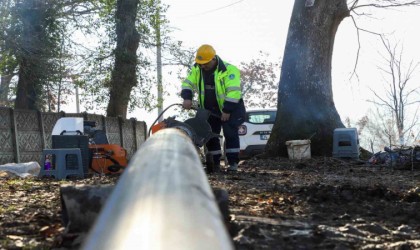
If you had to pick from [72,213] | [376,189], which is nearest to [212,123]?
[376,189]

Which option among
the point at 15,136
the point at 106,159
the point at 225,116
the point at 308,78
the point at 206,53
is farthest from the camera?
the point at 15,136

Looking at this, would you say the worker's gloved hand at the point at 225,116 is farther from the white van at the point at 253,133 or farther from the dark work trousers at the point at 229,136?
the white van at the point at 253,133

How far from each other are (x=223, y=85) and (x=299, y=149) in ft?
17.9

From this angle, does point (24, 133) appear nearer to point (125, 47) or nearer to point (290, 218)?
point (125, 47)

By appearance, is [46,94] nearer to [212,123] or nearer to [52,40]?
[52,40]

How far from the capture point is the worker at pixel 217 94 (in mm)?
9398

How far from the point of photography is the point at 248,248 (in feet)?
11.5

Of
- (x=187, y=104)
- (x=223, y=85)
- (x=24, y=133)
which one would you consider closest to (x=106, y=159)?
(x=187, y=104)

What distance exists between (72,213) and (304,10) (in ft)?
42.5

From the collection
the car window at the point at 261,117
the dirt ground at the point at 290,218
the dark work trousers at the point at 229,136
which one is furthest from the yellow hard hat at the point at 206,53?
the car window at the point at 261,117

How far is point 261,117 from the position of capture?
699 inches

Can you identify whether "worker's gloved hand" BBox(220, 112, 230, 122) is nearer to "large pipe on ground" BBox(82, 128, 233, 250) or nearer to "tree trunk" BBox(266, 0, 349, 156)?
"tree trunk" BBox(266, 0, 349, 156)

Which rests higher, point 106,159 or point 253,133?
point 253,133

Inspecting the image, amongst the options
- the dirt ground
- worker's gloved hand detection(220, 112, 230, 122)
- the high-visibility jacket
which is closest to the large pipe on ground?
the dirt ground
